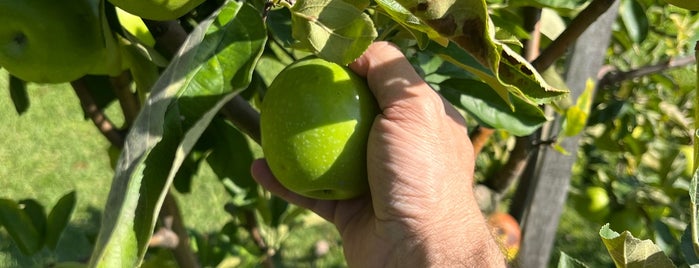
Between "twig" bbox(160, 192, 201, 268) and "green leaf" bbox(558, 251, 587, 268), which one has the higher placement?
"green leaf" bbox(558, 251, 587, 268)

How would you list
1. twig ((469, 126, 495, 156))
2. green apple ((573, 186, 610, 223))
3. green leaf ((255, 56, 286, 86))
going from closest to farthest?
1. twig ((469, 126, 495, 156))
2. green apple ((573, 186, 610, 223))
3. green leaf ((255, 56, 286, 86))

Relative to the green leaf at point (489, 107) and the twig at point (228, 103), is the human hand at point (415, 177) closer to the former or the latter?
the green leaf at point (489, 107)

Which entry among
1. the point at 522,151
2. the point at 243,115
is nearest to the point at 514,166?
the point at 522,151

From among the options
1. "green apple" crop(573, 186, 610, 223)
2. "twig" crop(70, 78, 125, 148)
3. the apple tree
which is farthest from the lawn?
"twig" crop(70, 78, 125, 148)

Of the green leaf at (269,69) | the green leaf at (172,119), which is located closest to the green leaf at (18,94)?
the green leaf at (172,119)

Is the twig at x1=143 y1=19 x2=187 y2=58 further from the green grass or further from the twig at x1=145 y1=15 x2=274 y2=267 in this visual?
the green grass

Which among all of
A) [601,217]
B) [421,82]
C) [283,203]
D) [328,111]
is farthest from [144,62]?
[601,217]

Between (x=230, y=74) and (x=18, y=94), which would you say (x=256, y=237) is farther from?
(x=230, y=74)
